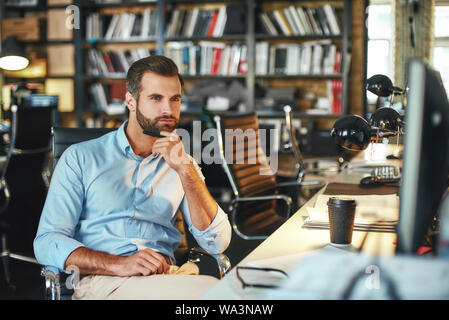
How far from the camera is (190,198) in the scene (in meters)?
1.62

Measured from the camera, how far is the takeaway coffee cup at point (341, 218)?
1.26 meters

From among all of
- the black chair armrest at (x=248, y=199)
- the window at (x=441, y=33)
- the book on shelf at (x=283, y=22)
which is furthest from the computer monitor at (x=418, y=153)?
the book on shelf at (x=283, y=22)

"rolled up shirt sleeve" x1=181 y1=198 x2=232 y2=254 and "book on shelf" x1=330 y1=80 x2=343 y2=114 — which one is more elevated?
"book on shelf" x1=330 y1=80 x2=343 y2=114

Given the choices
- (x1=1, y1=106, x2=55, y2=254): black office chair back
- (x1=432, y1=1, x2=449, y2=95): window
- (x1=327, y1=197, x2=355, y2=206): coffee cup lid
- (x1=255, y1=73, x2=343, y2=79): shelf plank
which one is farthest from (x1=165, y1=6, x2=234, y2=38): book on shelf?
(x1=327, y1=197, x2=355, y2=206): coffee cup lid

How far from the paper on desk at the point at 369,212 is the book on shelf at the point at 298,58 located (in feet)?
10.3

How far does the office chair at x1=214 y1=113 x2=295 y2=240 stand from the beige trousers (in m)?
1.04

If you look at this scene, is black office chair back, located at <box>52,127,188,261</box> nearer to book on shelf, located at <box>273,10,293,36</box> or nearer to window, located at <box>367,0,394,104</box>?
window, located at <box>367,0,394,104</box>

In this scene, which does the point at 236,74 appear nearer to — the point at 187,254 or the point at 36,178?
the point at 36,178

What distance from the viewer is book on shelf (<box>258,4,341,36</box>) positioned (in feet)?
15.5

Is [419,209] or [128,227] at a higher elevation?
[419,209]

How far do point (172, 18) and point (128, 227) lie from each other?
3.86 m

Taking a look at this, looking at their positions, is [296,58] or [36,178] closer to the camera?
[36,178]

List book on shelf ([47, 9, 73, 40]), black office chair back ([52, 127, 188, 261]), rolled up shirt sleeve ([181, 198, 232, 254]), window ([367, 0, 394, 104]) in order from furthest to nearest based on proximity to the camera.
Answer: book on shelf ([47, 9, 73, 40])
window ([367, 0, 394, 104])
black office chair back ([52, 127, 188, 261])
rolled up shirt sleeve ([181, 198, 232, 254])
